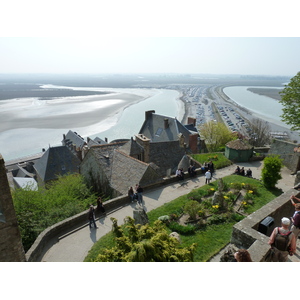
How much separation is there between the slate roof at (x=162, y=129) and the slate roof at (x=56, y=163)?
11776mm

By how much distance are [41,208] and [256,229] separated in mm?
12518

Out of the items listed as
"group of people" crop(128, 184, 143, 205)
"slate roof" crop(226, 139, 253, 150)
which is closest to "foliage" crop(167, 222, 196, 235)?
"group of people" crop(128, 184, 143, 205)

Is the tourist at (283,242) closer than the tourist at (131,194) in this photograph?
Yes

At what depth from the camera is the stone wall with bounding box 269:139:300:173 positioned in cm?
2245

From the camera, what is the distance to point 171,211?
14.5 metres

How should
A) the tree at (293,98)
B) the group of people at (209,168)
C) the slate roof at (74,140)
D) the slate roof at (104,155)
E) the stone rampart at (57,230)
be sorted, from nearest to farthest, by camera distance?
1. the stone rampart at (57,230)
2. the slate roof at (104,155)
3. the group of people at (209,168)
4. the tree at (293,98)
5. the slate roof at (74,140)

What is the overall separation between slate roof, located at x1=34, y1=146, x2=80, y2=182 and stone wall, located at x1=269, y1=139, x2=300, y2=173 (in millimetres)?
26090

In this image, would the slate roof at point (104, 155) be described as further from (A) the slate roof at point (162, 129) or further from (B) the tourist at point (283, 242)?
(B) the tourist at point (283, 242)

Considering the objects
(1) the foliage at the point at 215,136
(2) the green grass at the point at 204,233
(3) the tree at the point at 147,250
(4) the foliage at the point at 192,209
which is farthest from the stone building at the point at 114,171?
(1) the foliage at the point at 215,136

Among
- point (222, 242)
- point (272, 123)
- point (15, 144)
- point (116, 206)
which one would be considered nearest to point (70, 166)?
point (116, 206)

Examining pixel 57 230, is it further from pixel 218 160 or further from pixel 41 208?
pixel 218 160

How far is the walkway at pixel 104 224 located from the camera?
37.1 ft

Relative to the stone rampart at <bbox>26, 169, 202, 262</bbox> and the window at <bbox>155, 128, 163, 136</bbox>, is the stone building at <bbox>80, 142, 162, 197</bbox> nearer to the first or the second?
the stone rampart at <bbox>26, 169, 202, 262</bbox>

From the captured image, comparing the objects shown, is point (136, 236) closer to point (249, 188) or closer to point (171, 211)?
point (171, 211)
